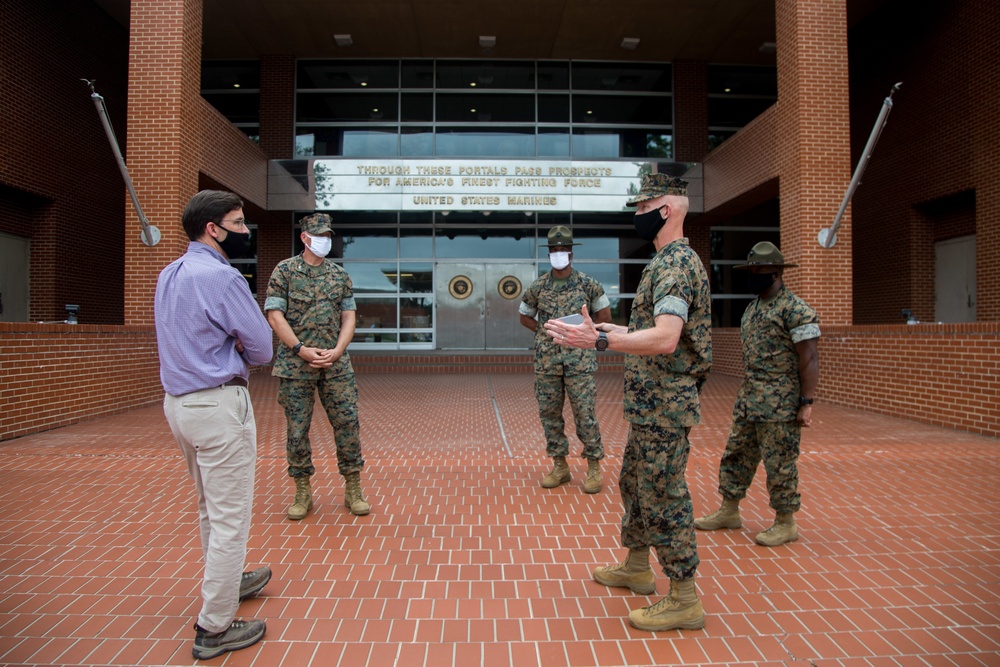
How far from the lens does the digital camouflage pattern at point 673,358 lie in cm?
264

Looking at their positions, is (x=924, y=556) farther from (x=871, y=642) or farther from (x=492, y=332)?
(x=492, y=332)

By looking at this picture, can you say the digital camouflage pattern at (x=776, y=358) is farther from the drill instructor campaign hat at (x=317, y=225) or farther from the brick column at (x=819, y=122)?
the brick column at (x=819, y=122)

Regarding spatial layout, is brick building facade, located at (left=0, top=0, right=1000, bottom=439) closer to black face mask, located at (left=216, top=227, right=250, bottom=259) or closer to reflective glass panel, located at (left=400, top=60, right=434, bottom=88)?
reflective glass panel, located at (left=400, top=60, right=434, bottom=88)

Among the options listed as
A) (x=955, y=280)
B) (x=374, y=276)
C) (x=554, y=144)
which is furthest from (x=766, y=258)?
(x=374, y=276)

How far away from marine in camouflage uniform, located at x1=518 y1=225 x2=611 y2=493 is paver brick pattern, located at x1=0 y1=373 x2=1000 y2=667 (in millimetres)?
303

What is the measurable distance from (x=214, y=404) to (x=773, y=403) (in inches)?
118

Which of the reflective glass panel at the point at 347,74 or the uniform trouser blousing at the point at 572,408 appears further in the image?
the reflective glass panel at the point at 347,74

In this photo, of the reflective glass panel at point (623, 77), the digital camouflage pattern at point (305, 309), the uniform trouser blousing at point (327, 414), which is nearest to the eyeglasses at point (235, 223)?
the digital camouflage pattern at point (305, 309)

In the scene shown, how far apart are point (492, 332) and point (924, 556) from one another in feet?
44.5

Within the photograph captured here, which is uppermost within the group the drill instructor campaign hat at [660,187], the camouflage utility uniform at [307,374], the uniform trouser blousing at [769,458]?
the drill instructor campaign hat at [660,187]

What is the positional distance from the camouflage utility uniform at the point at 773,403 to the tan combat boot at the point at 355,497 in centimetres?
237

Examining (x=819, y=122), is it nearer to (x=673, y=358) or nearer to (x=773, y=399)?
(x=773, y=399)

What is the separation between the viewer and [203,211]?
260 cm

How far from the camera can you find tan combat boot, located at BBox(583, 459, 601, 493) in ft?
14.9
